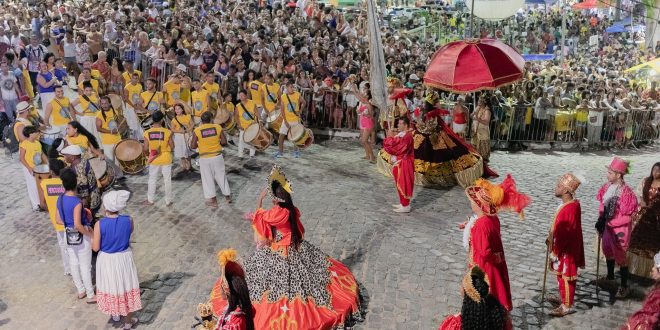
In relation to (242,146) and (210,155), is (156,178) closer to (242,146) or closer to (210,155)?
(210,155)

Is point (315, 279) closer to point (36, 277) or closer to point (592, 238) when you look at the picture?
point (36, 277)

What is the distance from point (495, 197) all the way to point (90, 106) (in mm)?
8511

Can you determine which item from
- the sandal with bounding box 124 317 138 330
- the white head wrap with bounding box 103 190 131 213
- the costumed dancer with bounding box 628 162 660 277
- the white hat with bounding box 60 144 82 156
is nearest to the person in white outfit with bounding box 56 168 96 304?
the white head wrap with bounding box 103 190 131 213

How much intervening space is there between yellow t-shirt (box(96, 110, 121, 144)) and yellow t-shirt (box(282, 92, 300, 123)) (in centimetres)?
346

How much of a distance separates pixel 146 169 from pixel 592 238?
8.30 meters

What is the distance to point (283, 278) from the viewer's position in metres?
7.09

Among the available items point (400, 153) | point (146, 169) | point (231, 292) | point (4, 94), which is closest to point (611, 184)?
point (400, 153)

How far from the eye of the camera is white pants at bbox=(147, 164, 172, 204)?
10844 mm

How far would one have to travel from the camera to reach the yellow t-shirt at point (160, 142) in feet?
34.7

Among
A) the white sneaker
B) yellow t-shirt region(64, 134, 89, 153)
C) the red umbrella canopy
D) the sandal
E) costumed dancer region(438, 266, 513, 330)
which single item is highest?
the red umbrella canopy

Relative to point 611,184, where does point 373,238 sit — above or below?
below

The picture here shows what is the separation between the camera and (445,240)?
9883 millimetres

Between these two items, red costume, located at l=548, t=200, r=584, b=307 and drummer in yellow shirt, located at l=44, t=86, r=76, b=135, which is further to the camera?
drummer in yellow shirt, located at l=44, t=86, r=76, b=135

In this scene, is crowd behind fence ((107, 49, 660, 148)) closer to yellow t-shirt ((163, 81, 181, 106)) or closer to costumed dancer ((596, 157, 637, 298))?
yellow t-shirt ((163, 81, 181, 106))
